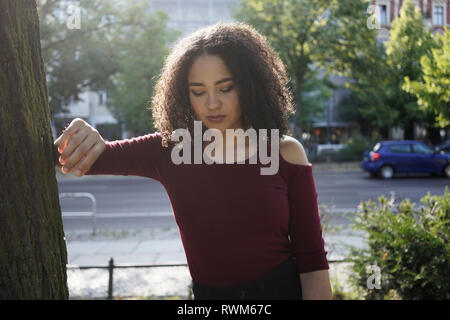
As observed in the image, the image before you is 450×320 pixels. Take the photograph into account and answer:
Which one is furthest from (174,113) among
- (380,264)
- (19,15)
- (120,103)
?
(120,103)

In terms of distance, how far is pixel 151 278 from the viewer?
5262 millimetres

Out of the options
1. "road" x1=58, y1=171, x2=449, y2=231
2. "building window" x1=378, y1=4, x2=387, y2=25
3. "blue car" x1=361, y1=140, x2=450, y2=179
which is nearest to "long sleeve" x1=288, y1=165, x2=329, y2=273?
"road" x1=58, y1=171, x2=449, y2=231

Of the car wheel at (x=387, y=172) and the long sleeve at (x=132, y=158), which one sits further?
the car wheel at (x=387, y=172)

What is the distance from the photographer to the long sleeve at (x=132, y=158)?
1.45m

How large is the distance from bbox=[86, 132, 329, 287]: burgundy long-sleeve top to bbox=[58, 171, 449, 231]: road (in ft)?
23.9

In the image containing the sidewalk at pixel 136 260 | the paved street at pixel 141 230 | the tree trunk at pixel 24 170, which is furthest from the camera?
the paved street at pixel 141 230

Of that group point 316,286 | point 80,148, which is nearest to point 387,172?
Answer: point 316,286

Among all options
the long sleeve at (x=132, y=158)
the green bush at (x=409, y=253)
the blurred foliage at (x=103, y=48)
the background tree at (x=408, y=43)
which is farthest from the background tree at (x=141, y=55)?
the long sleeve at (x=132, y=158)

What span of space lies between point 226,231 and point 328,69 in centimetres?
1855

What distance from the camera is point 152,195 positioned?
1425 centimetres

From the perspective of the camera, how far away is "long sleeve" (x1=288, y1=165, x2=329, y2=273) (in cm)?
145

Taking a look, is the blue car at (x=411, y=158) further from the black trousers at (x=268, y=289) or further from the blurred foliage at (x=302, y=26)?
the black trousers at (x=268, y=289)

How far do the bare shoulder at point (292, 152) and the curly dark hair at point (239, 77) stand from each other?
0.05m

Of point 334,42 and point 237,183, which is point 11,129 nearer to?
point 237,183
